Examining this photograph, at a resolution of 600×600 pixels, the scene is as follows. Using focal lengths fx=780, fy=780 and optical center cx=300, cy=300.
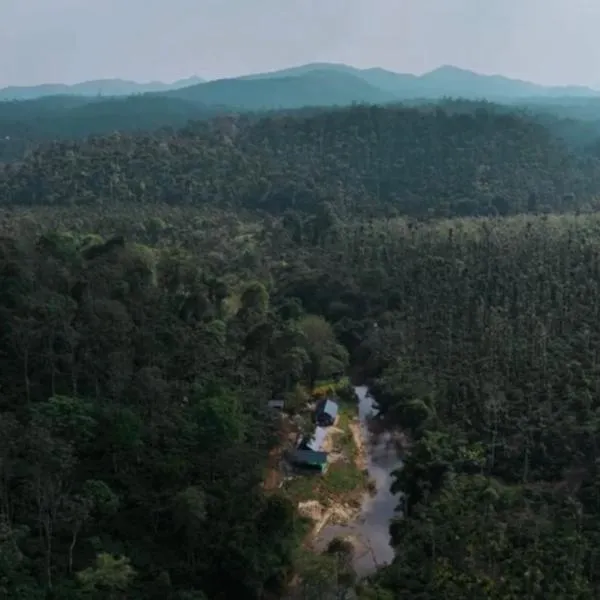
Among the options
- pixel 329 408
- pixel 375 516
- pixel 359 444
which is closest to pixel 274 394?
pixel 329 408

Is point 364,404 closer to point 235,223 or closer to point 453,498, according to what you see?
point 453,498

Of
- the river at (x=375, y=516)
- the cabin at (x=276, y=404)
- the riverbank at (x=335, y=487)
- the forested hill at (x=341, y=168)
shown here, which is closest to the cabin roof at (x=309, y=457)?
the riverbank at (x=335, y=487)

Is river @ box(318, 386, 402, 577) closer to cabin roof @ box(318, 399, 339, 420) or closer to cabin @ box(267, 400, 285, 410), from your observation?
cabin roof @ box(318, 399, 339, 420)

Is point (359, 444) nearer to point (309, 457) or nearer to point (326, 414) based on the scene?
point (326, 414)

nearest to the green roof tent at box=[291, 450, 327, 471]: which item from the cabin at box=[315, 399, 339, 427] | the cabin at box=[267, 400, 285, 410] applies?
the cabin at box=[267, 400, 285, 410]

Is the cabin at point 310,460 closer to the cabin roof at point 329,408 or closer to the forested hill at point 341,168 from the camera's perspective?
the cabin roof at point 329,408

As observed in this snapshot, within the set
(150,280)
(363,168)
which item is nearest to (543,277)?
(150,280)
